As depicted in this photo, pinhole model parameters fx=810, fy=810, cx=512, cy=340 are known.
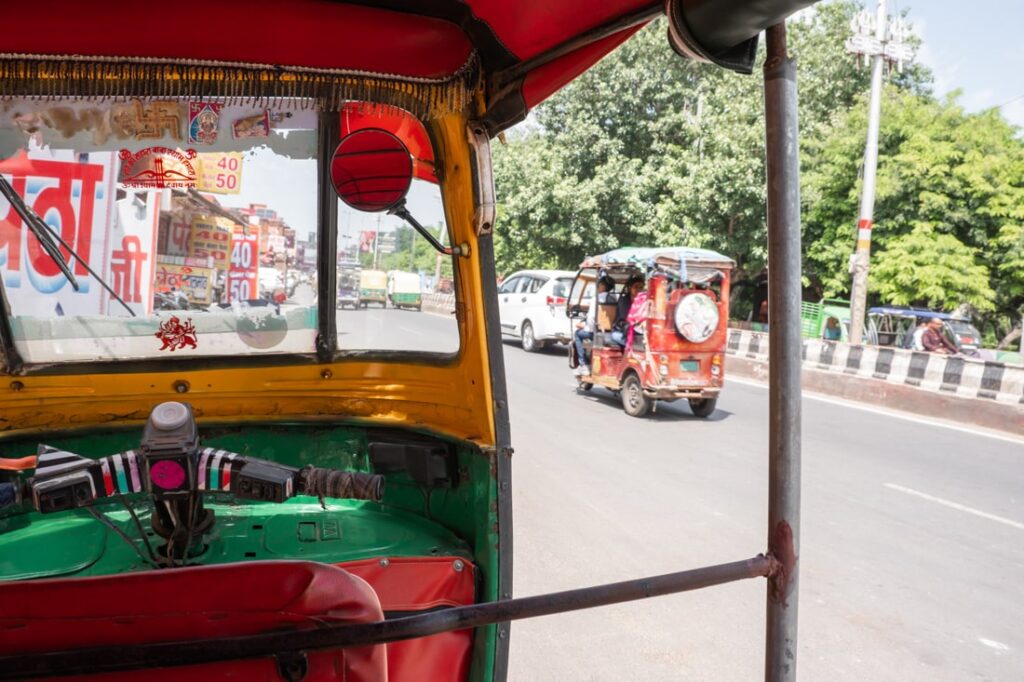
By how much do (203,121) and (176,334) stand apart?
69 cm

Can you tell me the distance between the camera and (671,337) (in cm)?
984

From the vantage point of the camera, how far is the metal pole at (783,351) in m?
1.46

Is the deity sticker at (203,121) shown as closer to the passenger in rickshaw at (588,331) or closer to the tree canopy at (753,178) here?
the passenger in rickshaw at (588,331)

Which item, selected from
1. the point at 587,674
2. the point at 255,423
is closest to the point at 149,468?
the point at 255,423

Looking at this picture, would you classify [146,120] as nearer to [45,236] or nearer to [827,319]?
[45,236]

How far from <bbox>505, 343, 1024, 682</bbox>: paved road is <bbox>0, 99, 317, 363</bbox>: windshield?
213 centimetres

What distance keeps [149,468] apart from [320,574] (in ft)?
1.96

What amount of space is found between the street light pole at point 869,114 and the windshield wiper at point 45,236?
15.0 meters

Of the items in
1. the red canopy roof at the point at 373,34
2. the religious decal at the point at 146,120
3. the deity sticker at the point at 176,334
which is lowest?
the deity sticker at the point at 176,334

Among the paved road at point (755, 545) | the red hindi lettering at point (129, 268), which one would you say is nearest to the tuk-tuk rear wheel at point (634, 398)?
the paved road at point (755, 545)

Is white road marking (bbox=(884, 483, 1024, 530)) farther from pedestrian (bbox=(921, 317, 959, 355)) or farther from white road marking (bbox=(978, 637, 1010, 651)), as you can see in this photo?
pedestrian (bbox=(921, 317, 959, 355))

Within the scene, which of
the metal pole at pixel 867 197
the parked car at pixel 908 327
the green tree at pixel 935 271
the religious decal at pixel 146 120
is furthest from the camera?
the green tree at pixel 935 271

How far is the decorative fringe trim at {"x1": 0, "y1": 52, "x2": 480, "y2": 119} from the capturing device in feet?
5.87

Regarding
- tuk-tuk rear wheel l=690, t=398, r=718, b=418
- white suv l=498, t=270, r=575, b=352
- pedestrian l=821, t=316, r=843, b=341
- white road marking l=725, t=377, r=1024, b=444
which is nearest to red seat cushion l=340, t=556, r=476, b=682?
tuk-tuk rear wheel l=690, t=398, r=718, b=418
